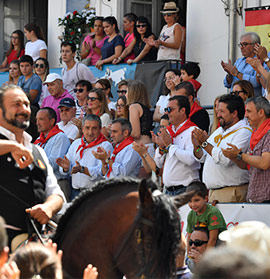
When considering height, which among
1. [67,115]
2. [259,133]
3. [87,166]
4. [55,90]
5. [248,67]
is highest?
[248,67]

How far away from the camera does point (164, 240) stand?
4316 millimetres

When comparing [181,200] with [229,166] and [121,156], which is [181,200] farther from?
[121,156]

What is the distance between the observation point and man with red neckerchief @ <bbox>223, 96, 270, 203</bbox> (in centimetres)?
805

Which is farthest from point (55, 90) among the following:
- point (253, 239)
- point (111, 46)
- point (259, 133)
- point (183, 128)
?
point (253, 239)

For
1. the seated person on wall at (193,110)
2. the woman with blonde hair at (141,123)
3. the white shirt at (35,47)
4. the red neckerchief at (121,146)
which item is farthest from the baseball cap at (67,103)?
the white shirt at (35,47)

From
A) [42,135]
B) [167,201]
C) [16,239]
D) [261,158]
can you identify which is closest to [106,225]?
[167,201]

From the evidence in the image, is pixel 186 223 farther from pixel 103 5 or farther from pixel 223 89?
pixel 103 5

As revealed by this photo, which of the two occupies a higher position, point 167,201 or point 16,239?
point 167,201

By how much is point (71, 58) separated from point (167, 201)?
387 inches

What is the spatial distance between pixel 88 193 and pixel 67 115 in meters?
7.36

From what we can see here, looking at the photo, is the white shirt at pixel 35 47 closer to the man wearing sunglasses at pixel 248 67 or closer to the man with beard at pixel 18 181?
the man wearing sunglasses at pixel 248 67

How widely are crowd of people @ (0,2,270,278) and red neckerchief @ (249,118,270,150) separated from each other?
0.04 ft

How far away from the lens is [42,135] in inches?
453

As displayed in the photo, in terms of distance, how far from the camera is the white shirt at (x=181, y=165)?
9.16 m
